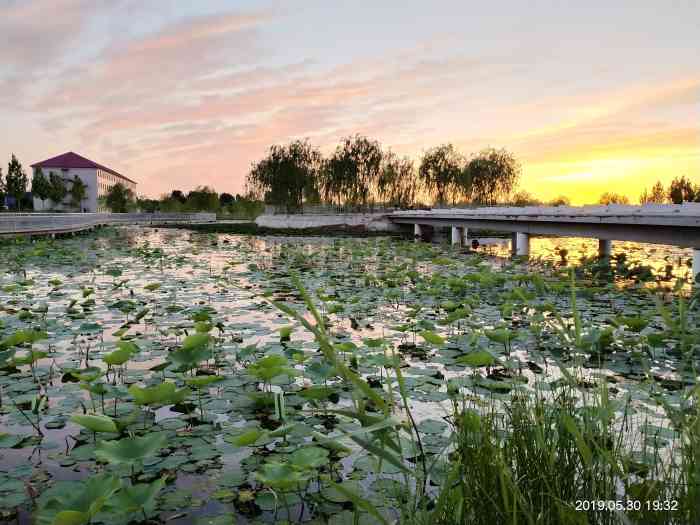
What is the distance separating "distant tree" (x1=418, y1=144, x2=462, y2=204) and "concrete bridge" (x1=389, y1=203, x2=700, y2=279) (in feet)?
87.4

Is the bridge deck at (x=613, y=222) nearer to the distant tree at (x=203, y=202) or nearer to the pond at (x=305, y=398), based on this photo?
the pond at (x=305, y=398)

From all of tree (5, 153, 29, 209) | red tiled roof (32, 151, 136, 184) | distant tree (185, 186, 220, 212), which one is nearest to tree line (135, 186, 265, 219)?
Answer: distant tree (185, 186, 220, 212)

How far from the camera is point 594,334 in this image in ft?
11.7

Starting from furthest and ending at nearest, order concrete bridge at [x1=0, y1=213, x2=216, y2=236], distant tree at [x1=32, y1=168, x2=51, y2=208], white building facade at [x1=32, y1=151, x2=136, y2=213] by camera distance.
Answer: white building facade at [x1=32, y1=151, x2=136, y2=213]
distant tree at [x1=32, y1=168, x2=51, y2=208]
concrete bridge at [x1=0, y1=213, x2=216, y2=236]

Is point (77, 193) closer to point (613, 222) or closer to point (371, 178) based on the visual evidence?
point (371, 178)

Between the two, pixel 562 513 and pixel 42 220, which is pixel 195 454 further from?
pixel 42 220

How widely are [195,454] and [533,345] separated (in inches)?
122

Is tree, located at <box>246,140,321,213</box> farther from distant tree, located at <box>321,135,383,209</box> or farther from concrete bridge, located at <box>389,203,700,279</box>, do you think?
concrete bridge, located at <box>389,203,700,279</box>

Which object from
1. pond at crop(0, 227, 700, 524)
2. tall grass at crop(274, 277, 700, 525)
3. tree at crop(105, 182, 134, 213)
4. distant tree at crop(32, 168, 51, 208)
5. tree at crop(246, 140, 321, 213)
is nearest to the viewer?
tall grass at crop(274, 277, 700, 525)

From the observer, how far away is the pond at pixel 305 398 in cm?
161

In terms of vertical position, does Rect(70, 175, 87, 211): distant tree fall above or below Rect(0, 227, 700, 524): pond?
above

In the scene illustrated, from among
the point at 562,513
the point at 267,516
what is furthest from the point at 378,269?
the point at 562,513

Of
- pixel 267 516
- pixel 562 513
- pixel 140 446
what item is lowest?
pixel 267 516

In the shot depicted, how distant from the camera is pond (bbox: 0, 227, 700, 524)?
1606mm
